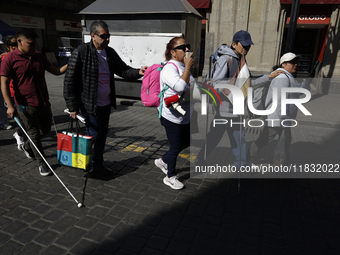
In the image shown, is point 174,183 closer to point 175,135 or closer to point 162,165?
point 162,165

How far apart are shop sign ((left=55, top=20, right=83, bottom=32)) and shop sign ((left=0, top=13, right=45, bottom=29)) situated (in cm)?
169

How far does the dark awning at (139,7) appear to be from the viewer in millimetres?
8297

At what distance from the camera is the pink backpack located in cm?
340

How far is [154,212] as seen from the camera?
10.4 feet

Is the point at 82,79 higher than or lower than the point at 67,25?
lower

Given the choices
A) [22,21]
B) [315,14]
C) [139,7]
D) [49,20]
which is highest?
[49,20]

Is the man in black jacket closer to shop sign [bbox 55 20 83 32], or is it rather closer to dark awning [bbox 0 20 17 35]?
dark awning [bbox 0 20 17 35]

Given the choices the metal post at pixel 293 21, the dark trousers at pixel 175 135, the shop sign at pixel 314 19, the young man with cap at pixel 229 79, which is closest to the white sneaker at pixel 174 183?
the dark trousers at pixel 175 135

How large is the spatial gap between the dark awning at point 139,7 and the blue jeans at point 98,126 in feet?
18.4

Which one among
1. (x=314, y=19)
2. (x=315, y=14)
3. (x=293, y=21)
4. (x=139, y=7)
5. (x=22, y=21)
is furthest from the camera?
(x=22, y=21)

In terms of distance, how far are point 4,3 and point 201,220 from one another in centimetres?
2272

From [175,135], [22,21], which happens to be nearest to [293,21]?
[175,135]

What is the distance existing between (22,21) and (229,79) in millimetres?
22365

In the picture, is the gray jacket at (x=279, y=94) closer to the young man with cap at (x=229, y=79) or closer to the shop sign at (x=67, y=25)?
the young man with cap at (x=229, y=79)
